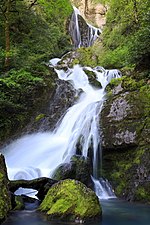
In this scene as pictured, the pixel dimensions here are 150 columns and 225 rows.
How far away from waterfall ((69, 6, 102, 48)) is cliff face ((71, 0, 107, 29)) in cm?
722

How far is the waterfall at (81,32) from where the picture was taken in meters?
26.2

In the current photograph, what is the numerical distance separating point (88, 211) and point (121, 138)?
148 inches

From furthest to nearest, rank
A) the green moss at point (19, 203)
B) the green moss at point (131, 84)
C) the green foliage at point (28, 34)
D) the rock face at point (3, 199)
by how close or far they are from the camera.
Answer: the green foliage at point (28, 34)
the green moss at point (131, 84)
the green moss at point (19, 203)
the rock face at point (3, 199)

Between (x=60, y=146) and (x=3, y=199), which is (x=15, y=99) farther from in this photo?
(x=3, y=199)

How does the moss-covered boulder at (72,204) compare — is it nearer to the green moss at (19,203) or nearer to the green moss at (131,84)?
the green moss at (19,203)

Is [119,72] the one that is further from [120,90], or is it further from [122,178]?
[122,178]

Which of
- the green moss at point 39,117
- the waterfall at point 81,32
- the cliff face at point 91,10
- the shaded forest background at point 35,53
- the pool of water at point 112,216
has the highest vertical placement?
the cliff face at point 91,10

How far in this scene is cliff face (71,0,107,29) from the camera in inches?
1387

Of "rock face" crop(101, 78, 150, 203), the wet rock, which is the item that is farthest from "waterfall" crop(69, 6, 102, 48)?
the wet rock

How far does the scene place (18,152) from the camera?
453 inches

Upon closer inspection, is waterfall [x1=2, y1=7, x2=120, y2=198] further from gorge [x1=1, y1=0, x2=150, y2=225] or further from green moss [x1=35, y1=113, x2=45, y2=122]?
green moss [x1=35, y1=113, x2=45, y2=122]

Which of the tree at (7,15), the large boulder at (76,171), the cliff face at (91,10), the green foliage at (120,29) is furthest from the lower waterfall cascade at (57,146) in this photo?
the cliff face at (91,10)

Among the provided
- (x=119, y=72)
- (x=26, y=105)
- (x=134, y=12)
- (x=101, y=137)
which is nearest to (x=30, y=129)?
(x=26, y=105)

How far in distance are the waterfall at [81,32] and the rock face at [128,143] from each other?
53.6 ft
